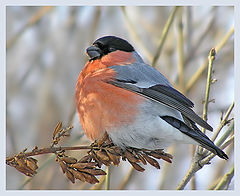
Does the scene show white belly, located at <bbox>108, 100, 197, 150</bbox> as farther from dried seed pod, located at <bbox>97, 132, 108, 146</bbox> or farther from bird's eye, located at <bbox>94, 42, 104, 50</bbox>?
bird's eye, located at <bbox>94, 42, 104, 50</bbox>

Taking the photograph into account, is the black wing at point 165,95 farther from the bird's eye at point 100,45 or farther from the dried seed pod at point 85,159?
the dried seed pod at point 85,159

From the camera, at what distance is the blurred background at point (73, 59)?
6.33 feet

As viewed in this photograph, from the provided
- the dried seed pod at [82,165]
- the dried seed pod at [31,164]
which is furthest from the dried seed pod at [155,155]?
the dried seed pod at [31,164]

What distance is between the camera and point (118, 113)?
138cm

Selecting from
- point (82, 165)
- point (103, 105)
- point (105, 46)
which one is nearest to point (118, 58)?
point (105, 46)

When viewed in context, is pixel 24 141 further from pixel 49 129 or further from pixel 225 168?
pixel 225 168

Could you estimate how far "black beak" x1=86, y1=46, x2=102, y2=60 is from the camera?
1626 millimetres

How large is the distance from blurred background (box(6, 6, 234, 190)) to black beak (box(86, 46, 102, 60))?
298mm

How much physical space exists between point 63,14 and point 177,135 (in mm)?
1321

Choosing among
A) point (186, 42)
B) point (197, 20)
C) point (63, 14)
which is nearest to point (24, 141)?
point (63, 14)

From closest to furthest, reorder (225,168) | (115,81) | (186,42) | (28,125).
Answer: (115,81) → (225,168) → (186,42) → (28,125)

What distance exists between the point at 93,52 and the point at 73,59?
1.94 ft

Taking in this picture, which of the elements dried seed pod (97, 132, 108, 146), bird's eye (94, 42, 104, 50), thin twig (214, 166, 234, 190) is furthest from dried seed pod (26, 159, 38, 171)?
bird's eye (94, 42, 104, 50)

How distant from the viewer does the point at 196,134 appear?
1.29 meters
